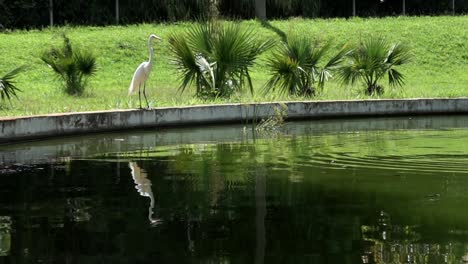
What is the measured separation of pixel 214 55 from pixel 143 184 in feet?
A: 26.9

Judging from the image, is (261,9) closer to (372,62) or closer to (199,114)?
(372,62)

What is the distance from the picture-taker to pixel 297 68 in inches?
716

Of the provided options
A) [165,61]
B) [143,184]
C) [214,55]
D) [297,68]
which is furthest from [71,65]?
[143,184]

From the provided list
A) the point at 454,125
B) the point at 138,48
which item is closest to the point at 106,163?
the point at 454,125

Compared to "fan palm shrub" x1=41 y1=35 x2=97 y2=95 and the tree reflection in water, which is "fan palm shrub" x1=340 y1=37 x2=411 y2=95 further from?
the tree reflection in water

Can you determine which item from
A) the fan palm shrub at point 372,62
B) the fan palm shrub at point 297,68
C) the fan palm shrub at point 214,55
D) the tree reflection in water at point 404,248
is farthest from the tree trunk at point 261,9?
the tree reflection in water at point 404,248

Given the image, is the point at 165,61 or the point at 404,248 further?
the point at 165,61

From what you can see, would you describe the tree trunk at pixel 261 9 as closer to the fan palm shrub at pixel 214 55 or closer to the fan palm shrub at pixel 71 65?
the fan palm shrub at pixel 71 65

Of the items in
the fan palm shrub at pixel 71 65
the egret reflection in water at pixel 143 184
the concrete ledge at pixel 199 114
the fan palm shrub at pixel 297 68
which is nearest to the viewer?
the egret reflection in water at pixel 143 184

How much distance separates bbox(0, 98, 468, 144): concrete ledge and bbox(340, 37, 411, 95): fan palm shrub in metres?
1.58

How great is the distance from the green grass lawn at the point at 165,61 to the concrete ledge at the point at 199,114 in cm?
104

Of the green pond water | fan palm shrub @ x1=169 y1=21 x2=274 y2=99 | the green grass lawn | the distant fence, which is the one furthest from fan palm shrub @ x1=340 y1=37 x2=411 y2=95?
the distant fence

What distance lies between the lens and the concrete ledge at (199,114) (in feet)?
45.2

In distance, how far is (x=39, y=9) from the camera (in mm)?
31297
